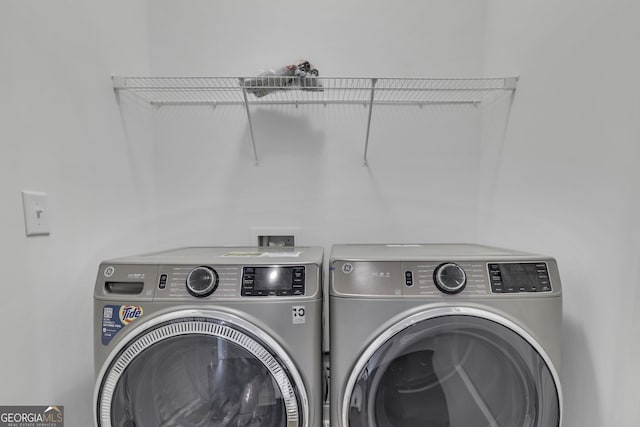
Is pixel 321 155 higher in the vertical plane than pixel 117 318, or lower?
higher

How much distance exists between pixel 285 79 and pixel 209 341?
98cm

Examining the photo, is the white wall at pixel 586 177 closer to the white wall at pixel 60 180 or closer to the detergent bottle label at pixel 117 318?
the detergent bottle label at pixel 117 318

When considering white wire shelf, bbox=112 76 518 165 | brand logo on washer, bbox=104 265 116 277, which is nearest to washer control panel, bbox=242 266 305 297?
brand logo on washer, bbox=104 265 116 277

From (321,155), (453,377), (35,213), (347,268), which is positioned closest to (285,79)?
(321,155)

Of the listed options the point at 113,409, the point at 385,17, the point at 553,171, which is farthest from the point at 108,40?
the point at 553,171

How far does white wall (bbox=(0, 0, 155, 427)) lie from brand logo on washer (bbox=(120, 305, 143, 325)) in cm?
28

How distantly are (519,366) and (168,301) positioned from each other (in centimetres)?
95

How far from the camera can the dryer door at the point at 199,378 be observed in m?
0.77

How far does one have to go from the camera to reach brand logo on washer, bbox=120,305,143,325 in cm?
78

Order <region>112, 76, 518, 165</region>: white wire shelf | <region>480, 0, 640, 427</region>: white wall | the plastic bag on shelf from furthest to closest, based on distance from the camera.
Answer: <region>112, 76, 518, 165</region>: white wire shelf < the plastic bag on shelf < <region>480, 0, 640, 427</region>: white wall

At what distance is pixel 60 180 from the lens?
0.94 metres

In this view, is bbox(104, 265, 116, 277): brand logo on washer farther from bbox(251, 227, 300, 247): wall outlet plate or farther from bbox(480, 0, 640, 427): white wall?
bbox(480, 0, 640, 427): white wall

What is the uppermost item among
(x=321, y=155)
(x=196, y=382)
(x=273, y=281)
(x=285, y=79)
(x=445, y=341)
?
(x=285, y=79)

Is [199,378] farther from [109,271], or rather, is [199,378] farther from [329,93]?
[329,93]
